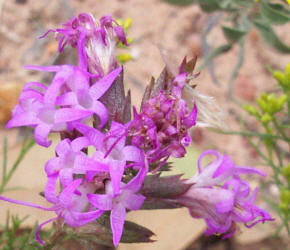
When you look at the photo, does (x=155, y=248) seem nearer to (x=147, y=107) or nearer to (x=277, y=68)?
(x=147, y=107)

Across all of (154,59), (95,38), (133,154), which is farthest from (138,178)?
(154,59)

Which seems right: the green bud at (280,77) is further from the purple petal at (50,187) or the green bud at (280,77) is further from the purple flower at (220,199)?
the purple petal at (50,187)

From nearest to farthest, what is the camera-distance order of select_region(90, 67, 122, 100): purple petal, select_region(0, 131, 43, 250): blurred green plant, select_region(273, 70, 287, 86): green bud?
select_region(90, 67, 122, 100): purple petal
select_region(0, 131, 43, 250): blurred green plant
select_region(273, 70, 287, 86): green bud

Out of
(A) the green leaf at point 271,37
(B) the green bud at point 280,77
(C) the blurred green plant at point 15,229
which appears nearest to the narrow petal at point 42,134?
(C) the blurred green plant at point 15,229

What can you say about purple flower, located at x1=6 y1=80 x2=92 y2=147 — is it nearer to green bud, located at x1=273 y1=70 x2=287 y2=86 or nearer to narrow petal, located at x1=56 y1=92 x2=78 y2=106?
narrow petal, located at x1=56 y1=92 x2=78 y2=106

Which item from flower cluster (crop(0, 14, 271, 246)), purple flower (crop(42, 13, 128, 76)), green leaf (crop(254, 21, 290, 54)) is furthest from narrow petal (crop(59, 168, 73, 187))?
green leaf (crop(254, 21, 290, 54))
